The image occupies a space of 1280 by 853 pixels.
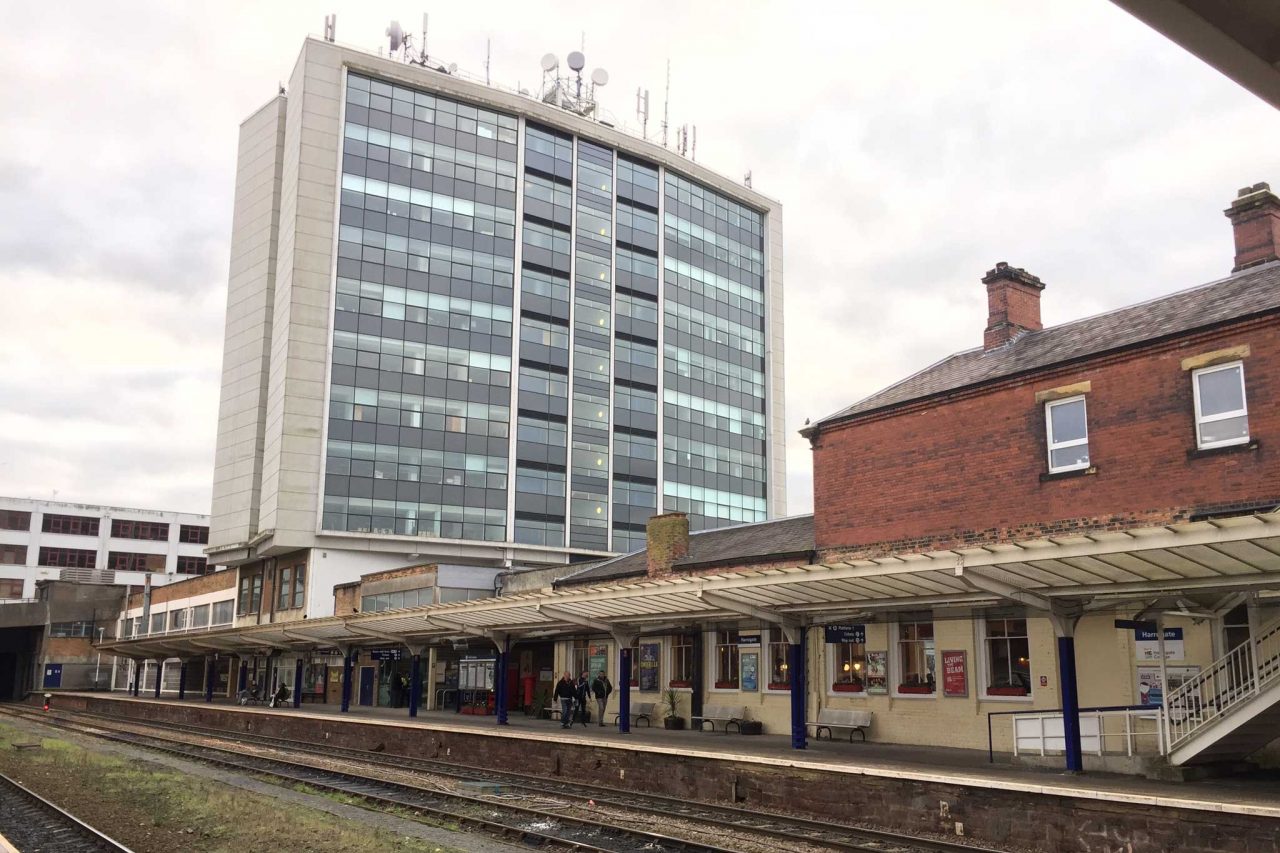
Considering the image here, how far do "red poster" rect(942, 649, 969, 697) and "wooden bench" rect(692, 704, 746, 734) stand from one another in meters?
5.45

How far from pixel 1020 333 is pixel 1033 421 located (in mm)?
4290

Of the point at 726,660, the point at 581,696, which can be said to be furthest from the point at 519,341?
the point at 726,660

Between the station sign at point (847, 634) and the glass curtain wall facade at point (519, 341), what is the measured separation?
35841 mm

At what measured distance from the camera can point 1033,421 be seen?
18.3 metres

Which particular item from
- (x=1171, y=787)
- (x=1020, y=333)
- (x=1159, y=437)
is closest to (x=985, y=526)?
(x=1159, y=437)

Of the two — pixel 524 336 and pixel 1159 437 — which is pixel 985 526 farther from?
pixel 524 336

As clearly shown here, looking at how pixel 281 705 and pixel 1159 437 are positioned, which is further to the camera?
pixel 281 705

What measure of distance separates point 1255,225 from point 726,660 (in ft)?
47.0

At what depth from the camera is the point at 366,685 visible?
4441cm

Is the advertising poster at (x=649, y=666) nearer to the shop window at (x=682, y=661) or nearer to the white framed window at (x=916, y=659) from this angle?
the shop window at (x=682, y=661)

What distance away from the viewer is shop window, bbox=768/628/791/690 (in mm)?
22781

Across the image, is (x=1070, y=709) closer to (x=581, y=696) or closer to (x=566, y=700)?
(x=566, y=700)

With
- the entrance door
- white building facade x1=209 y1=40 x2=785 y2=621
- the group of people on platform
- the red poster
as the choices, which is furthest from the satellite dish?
the red poster

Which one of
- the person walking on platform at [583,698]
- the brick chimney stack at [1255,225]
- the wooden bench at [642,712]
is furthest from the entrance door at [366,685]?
the brick chimney stack at [1255,225]
